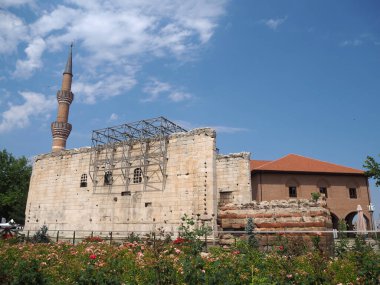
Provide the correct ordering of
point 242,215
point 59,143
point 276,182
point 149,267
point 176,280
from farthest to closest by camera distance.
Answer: point 59,143
point 276,182
point 242,215
point 149,267
point 176,280

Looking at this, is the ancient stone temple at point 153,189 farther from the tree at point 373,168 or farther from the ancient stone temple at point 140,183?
the tree at point 373,168

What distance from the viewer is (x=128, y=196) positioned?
20.0m

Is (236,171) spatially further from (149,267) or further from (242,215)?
(149,267)

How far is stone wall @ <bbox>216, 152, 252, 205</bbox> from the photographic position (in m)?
19.4

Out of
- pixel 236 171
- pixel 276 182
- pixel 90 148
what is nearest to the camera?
pixel 236 171

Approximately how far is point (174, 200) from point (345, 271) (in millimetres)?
11805

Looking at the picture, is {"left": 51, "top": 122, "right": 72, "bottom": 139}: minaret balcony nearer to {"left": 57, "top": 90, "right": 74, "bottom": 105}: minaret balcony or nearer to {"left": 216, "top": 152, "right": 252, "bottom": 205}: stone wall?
{"left": 57, "top": 90, "right": 74, "bottom": 105}: minaret balcony

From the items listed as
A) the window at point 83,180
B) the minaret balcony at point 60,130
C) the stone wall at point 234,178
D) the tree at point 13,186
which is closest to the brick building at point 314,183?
the stone wall at point 234,178

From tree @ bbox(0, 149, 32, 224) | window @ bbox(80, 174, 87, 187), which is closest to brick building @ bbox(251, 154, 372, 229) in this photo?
window @ bbox(80, 174, 87, 187)

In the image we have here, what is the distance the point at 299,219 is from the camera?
15398 millimetres

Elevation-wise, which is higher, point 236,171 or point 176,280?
point 236,171

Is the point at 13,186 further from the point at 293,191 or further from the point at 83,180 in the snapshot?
the point at 293,191

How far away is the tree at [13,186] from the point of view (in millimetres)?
36500

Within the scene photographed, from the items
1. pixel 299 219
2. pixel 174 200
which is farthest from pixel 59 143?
pixel 299 219
